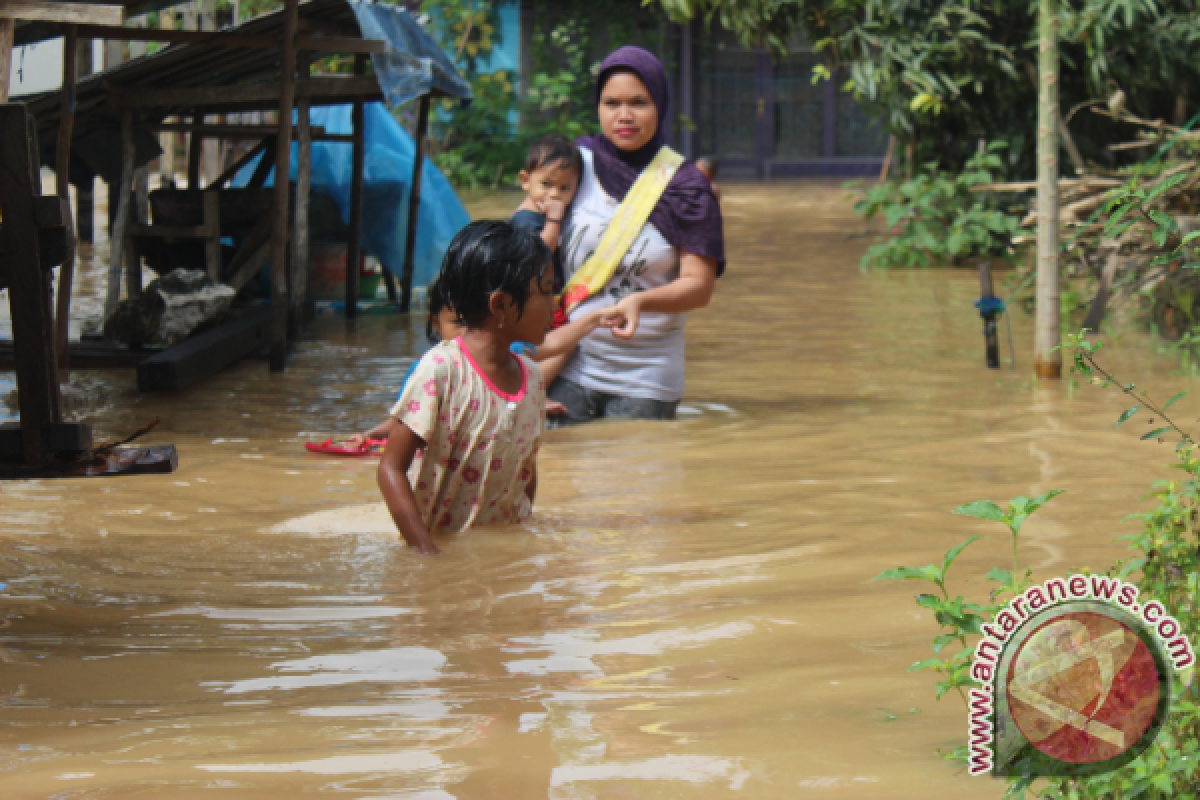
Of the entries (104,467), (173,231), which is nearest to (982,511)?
(104,467)

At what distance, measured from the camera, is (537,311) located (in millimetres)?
3496

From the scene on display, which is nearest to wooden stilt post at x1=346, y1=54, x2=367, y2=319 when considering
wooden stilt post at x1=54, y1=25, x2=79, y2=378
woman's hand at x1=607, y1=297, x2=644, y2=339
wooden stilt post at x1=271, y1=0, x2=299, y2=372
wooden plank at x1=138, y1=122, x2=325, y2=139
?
wooden plank at x1=138, y1=122, x2=325, y2=139

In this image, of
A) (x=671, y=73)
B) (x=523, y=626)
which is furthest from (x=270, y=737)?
(x=671, y=73)

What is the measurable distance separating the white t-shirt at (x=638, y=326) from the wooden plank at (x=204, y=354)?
2067 millimetres

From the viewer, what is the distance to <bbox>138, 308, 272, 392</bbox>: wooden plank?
6336 millimetres

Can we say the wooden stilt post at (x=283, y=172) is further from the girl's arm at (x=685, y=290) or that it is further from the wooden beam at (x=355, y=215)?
the girl's arm at (x=685, y=290)

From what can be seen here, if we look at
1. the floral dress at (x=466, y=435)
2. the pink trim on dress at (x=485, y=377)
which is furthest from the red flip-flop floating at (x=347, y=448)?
the pink trim on dress at (x=485, y=377)

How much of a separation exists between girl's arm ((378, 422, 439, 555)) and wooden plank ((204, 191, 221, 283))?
5.33 meters

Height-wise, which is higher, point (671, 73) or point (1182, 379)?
point (671, 73)

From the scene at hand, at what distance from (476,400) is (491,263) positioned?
0.38 metres

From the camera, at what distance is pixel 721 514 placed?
4055mm

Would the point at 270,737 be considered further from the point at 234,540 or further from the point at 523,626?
the point at 234,540

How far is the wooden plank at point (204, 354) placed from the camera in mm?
A: 6336

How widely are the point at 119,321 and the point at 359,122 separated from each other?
2.50 meters
